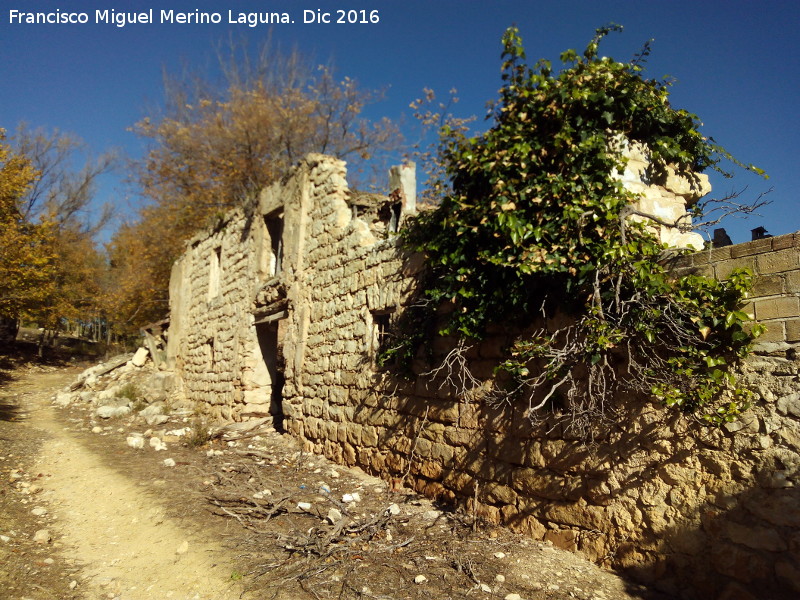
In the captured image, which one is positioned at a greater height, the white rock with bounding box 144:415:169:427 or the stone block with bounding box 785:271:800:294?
the stone block with bounding box 785:271:800:294

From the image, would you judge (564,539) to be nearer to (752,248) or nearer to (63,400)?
(752,248)

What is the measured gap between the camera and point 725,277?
11.8 ft

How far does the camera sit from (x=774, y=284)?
3383mm

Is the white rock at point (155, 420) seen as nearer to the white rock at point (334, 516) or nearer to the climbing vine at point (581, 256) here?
the white rock at point (334, 516)

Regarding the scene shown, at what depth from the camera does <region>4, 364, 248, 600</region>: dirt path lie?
12.8 ft

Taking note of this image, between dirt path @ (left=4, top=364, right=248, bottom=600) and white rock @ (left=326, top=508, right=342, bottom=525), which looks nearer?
dirt path @ (left=4, top=364, right=248, bottom=600)

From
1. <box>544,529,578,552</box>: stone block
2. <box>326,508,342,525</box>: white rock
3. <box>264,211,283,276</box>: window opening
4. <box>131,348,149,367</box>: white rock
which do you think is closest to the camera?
<box>544,529,578,552</box>: stone block

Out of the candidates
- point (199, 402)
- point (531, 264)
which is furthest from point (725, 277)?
point (199, 402)

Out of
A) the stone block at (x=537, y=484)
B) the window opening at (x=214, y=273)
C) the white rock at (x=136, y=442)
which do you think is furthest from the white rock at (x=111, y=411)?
the stone block at (x=537, y=484)

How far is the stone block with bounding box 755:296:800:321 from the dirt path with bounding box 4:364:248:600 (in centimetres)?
377

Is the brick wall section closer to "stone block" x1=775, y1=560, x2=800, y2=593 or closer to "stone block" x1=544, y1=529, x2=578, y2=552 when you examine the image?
"stone block" x1=775, y1=560, x2=800, y2=593

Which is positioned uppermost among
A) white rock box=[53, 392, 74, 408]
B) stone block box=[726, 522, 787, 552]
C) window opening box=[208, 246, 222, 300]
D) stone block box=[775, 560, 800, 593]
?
window opening box=[208, 246, 222, 300]

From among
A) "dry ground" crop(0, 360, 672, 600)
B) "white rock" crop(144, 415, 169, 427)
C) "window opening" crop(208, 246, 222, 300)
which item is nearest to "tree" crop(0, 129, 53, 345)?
"window opening" crop(208, 246, 222, 300)

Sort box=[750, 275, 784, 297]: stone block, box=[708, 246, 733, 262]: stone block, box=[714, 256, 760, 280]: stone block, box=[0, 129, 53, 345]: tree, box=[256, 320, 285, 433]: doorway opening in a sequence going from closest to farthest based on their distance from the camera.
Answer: box=[750, 275, 784, 297]: stone block → box=[714, 256, 760, 280]: stone block → box=[708, 246, 733, 262]: stone block → box=[256, 320, 285, 433]: doorway opening → box=[0, 129, 53, 345]: tree
